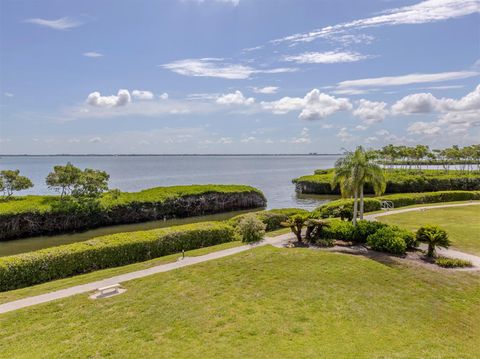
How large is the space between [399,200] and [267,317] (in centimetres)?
3048

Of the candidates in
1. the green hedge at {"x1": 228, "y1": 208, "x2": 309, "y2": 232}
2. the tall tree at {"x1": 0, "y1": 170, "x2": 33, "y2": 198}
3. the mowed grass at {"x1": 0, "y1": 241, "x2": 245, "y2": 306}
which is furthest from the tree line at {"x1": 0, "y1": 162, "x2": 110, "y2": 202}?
the mowed grass at {"x1": 0, "y1": 241, "x2": 245, "y2": 306}

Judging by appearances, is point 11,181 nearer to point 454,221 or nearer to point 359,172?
point 359,172

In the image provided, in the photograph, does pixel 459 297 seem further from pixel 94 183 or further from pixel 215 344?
pixel 94 183

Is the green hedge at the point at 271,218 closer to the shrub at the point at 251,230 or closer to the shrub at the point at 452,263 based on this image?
the shrub at the point at 251,230

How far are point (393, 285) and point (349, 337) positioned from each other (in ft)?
16.2

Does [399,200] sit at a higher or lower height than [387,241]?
higher

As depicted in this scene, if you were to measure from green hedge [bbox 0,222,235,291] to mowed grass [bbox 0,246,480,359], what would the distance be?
12.9 ft

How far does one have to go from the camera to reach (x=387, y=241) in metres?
17.3

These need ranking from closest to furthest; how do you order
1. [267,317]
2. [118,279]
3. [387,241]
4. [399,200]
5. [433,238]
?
[267,317] < [118,279] < [433,238] < [387,241] < [399,200]

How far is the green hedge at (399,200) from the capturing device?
95.9 ft

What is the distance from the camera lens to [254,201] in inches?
1767

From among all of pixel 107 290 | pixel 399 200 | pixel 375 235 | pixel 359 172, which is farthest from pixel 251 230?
pixel 399 200

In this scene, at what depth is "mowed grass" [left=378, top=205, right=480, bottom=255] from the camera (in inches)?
767

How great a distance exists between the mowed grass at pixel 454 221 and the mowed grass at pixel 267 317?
19.7 ft
